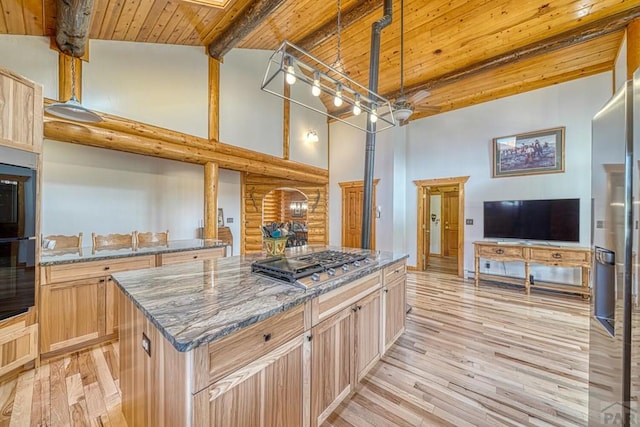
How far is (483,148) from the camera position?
5051mm

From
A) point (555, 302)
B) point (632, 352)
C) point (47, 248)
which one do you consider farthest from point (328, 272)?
point (555, 302)

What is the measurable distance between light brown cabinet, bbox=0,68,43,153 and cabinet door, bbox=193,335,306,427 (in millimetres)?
2455

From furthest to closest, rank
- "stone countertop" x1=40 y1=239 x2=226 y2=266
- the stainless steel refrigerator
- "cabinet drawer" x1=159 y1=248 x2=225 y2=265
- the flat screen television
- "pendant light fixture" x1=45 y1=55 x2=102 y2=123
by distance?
the flat screen television
"cabinet drawer" x1=159 y1=248 x2=225 y2=265
"stone countertop" x1=40 y1=239 x2=226 y2=266
"pendant light fixture" x1=45 y1=55 x2=102 y2=123
the stainless steel refrigerator

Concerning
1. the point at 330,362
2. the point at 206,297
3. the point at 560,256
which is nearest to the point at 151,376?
the point at 206,297

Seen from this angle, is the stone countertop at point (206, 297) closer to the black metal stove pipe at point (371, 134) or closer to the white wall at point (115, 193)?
the black metal stove pipe at point (371, 134)

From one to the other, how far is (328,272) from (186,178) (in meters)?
4.34

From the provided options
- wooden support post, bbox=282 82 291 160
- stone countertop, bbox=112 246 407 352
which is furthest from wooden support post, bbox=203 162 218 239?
stone countertop, bbox=112 246 407 352

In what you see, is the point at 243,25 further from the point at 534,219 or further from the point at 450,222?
the point at 450,222

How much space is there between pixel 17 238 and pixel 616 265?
12.2 feet

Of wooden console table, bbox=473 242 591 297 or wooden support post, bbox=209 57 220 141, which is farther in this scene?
wooden support post, bbox=209 57 220 141

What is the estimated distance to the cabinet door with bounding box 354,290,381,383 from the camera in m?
1.86

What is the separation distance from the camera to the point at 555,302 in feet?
12.7

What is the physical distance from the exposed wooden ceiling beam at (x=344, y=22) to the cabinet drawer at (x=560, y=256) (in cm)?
438

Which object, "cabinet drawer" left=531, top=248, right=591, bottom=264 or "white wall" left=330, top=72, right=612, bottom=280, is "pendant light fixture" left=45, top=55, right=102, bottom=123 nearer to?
"white wall" left=330, top=72, right=612, bottom=280
